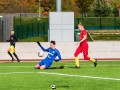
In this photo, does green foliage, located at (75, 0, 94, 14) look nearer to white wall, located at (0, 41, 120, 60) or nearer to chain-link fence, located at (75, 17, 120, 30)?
chain-link fence, located at (75, 17, 120, 30)

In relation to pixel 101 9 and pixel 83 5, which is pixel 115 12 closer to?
pixel 83 5

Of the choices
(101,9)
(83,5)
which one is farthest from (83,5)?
(101,9)

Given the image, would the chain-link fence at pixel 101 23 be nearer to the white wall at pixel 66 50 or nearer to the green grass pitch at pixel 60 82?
the white wall at pixel 66 50

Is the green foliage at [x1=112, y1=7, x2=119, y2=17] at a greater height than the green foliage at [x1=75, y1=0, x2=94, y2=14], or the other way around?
the green foliage at [x1=75, y1=0, x2=94, y2=14]

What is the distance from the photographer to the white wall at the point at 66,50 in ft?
98.0

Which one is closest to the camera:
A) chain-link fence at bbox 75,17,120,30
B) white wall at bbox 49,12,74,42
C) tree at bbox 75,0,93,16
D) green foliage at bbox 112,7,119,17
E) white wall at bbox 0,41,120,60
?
white wall at bbox 0,41,120,60

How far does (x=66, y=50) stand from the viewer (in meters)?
30.1

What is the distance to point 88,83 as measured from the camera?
13.3m

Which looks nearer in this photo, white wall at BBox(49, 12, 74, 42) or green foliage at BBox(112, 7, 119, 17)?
white wall at BBox(49, 12, 74, 42)

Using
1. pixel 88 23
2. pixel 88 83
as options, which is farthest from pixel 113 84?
pixel 88 23

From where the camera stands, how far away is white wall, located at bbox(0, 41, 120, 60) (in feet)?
98.0

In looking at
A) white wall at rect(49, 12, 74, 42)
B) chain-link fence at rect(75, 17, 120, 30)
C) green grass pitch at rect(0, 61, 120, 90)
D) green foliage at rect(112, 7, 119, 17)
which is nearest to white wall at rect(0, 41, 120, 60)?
white wall at rect(49, 12, 74, 42)

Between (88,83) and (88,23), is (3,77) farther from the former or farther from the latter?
(88,23)

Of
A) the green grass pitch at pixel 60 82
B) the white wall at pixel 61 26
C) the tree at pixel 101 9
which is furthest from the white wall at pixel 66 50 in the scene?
the tree at pixel 101 9
